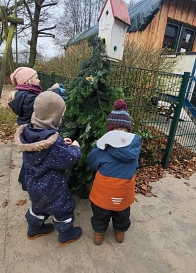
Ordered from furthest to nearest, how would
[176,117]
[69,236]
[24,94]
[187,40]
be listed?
[187,40]
[176,117]
[24,94]
[69,236]

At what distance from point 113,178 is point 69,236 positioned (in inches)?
31.0

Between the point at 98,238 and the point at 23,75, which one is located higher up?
the point at 23,75

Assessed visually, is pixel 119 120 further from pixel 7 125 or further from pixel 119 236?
pixel 7 125

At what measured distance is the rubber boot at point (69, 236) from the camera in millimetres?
2057

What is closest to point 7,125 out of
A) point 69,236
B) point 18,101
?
point 18,101

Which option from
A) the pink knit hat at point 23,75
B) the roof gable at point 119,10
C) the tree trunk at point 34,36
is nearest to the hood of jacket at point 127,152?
the pink knit hat at point 23,75

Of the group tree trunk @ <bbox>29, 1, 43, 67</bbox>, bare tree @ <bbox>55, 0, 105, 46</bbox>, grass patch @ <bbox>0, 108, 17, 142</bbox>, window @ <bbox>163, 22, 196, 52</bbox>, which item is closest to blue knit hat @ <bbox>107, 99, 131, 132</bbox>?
grass patch @ <bbox>0, 108, 17, 142</bbox>

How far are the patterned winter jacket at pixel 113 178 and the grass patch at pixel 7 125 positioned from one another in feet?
11.1

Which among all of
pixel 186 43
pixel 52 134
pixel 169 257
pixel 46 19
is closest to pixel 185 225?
pixel 169 257

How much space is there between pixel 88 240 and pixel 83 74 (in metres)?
1.87

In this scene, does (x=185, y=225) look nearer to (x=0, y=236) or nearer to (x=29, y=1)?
(x=0, y=236)

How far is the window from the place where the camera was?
971cm

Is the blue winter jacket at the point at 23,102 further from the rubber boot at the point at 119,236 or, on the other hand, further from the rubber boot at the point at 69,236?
the rubber boot at the point at 119,236

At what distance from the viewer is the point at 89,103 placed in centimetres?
244
